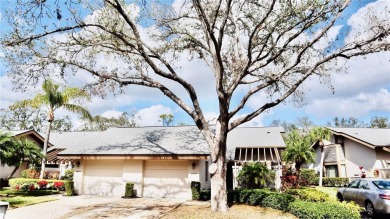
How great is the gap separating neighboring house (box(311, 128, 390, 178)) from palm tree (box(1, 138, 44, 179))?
92.5 ft

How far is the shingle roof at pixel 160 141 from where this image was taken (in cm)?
1914

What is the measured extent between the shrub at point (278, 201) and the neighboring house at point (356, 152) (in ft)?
57.4

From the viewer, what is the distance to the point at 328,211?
10.2 m

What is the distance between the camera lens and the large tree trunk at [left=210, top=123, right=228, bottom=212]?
1331 cm

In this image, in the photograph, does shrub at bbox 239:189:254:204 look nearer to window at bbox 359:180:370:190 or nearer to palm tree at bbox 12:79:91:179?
window at bbox 359:180:370:190

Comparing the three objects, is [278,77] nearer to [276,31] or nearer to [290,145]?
[276,31]

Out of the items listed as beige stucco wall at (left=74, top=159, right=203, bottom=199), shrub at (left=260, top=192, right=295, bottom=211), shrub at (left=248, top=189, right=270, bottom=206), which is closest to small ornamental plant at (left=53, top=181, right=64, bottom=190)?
beige stucco wall at (left=74, top=159, right=203, bottom=199)

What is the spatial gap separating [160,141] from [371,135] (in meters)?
22.8

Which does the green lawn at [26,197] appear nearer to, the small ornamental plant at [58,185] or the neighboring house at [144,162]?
the small ornamental plant at [58,185]

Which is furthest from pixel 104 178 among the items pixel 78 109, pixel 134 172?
pixel 78 109

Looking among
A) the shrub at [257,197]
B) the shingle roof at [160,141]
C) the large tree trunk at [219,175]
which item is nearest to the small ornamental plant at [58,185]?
the shingle roof at [160,141]

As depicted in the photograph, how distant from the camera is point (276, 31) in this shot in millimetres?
14797

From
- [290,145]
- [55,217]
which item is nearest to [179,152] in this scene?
[55,217]

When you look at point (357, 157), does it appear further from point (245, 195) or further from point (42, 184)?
point (42, 184)
